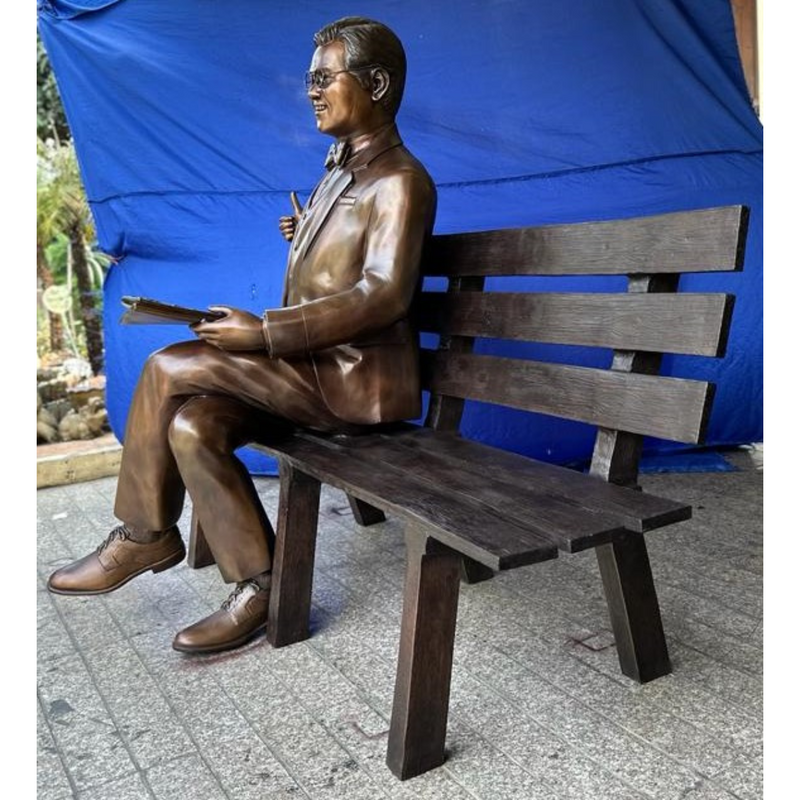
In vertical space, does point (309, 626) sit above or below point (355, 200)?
below

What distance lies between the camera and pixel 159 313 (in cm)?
198

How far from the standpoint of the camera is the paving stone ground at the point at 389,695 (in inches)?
62.4

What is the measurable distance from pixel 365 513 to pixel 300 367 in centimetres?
102

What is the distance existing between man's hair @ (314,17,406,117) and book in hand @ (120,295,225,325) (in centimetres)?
76

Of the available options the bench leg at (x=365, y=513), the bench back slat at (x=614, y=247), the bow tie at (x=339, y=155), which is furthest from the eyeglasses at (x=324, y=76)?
the bench leg at (x=365, y=513)

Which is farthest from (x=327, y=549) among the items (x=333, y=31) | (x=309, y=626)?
(x=333, y=31)

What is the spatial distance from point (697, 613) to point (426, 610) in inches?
38.3

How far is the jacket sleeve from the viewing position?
81.2 inches

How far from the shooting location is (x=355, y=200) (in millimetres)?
2227

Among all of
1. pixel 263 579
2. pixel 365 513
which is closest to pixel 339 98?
pixel 263 579

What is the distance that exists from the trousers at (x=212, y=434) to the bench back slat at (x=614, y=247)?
628mm

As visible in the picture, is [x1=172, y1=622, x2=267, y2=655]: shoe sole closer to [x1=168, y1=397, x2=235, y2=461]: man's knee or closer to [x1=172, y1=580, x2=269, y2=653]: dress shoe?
[x1=172, y1=580, x2=269, y2=653]: dress shoe

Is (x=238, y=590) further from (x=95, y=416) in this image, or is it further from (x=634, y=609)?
(x=95, y=416)

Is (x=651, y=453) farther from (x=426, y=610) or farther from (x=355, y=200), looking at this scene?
(x=426, y=610)
